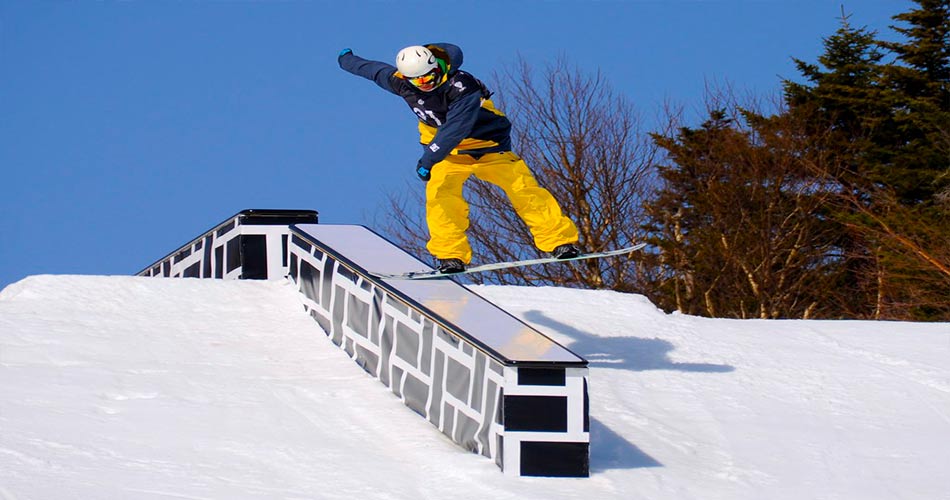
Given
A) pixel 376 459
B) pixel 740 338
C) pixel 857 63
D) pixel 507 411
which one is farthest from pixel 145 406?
pixel 857 63

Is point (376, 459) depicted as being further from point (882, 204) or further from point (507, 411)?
point (882, 204)

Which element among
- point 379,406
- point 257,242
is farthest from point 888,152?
point 379,406

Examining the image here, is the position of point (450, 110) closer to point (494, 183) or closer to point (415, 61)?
point (415, 61)

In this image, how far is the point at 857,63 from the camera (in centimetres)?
2905

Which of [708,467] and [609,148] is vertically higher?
[609,148]

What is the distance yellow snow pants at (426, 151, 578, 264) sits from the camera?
8.16 meters

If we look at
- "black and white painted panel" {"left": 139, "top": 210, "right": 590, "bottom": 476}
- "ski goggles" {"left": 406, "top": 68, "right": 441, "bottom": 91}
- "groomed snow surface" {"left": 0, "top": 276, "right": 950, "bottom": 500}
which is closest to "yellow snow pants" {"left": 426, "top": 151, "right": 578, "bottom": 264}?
"black and white painted panel" {"left": 139, "top": 210, "right": 590, "bottom": 476}

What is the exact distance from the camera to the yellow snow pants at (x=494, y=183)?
8164 mm

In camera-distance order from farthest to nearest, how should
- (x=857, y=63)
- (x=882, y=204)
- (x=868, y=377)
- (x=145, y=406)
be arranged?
(x=857, y=63) < (x=882, y=204) < (x=868, y=377) < (x=145, y=406)

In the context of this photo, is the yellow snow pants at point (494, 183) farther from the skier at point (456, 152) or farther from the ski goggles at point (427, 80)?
the ski goggles at point (427, 80)

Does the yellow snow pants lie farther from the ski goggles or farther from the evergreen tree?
the evergreen tree

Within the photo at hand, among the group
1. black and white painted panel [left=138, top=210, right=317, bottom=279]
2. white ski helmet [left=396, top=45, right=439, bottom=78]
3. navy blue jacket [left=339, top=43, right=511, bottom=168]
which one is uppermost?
white ski helmet [left=396, top=45, right=439, bottom=78]

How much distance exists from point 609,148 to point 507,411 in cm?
2363

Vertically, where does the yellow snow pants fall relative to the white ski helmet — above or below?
below
